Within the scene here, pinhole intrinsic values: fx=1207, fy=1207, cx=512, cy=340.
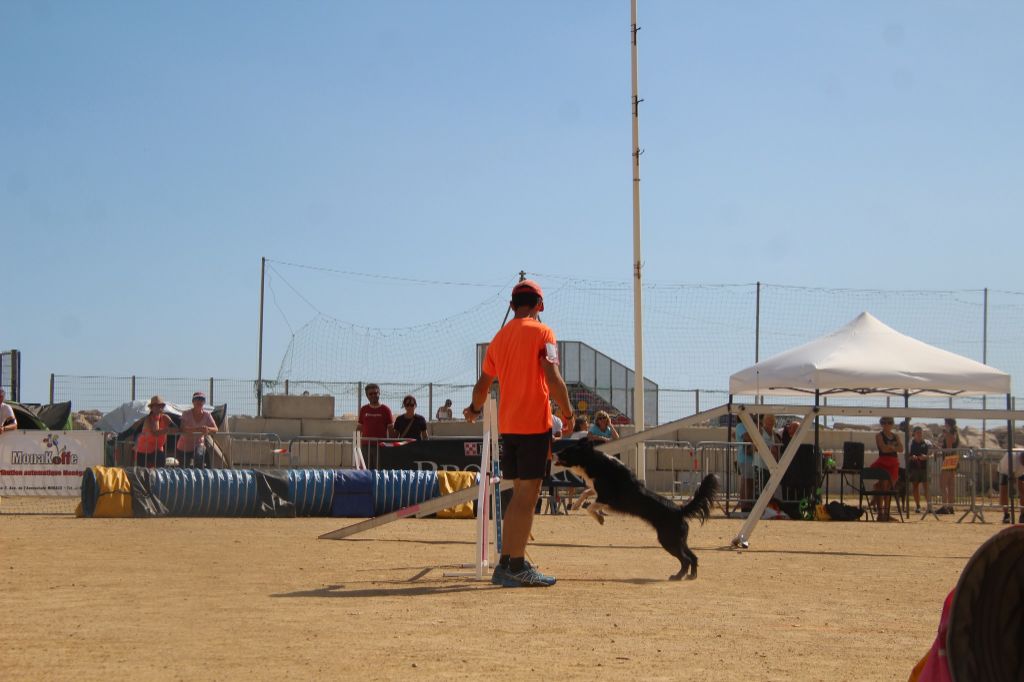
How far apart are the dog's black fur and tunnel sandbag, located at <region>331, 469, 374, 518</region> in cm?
620

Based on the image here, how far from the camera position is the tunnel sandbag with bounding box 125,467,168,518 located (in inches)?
518

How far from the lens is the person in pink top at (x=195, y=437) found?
53.2 feet

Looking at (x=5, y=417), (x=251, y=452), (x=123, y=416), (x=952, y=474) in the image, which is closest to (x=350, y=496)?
(x=5, y=417)

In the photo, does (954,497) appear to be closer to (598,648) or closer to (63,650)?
(598,648)

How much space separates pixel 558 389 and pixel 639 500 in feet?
3.99

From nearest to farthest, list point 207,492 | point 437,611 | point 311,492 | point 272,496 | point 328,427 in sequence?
point 437,611, point 207,492, point 272,496, point 311,492, point 328,427

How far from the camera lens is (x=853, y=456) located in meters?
17.9

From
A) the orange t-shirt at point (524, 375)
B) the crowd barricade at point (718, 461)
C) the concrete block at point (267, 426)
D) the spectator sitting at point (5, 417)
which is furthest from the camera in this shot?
the concrete block at point (267, 426)

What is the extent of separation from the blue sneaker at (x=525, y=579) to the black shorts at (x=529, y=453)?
1.77 ft

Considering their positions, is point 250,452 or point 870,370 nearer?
point 870,370

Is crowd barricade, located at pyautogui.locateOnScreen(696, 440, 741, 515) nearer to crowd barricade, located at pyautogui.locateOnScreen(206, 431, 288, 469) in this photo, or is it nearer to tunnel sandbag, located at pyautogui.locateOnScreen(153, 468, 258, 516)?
crowd barricade, located at pyautogui.locateOnScreen(206, 431, 288, 469)

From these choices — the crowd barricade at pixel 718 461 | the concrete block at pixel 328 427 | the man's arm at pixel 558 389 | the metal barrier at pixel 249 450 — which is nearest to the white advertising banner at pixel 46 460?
the metal barrier at pixel 249 450

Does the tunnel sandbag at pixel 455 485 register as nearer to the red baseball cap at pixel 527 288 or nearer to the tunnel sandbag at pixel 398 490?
the tunnel sandbag at pixel 398 490

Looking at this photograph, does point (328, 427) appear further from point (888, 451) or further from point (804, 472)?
point (888, 451)
